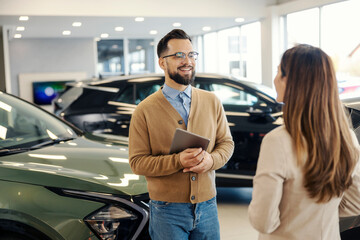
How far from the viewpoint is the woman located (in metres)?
1.43

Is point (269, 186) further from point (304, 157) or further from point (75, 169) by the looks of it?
point (75, 169)

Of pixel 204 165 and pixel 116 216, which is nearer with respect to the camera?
pixel 204 165

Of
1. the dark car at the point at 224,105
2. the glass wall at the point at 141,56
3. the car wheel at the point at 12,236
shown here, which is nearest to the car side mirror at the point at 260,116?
the dark car at the point at 224,105

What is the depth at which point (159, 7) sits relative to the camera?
11594 mm

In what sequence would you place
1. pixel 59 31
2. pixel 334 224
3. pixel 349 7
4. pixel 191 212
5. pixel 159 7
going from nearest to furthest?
pixel 334 224 → pixel 191 212 → pixel 349 7 → pixel 159 7 → pixel 59 31

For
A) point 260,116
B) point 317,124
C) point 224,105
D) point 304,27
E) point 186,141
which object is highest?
point 304,27

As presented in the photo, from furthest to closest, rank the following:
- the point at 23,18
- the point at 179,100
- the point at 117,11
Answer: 1. the point at 23,18
2. the point at 117,11
3. the point at 179,100

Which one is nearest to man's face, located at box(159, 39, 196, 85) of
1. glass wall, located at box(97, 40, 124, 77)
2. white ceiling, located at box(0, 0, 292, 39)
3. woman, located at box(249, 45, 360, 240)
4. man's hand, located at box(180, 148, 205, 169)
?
man's hand, located at box(180, 148, 205, 169)

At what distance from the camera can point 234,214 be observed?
4801mm

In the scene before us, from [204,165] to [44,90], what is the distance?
1713cm

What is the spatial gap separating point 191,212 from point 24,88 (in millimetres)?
17338

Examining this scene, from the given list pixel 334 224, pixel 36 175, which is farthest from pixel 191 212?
pixel 36 175

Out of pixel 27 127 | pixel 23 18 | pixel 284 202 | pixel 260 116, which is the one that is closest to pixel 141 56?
pixel 23 18

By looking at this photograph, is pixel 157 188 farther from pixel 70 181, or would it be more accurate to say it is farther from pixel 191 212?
pixel 70 181
